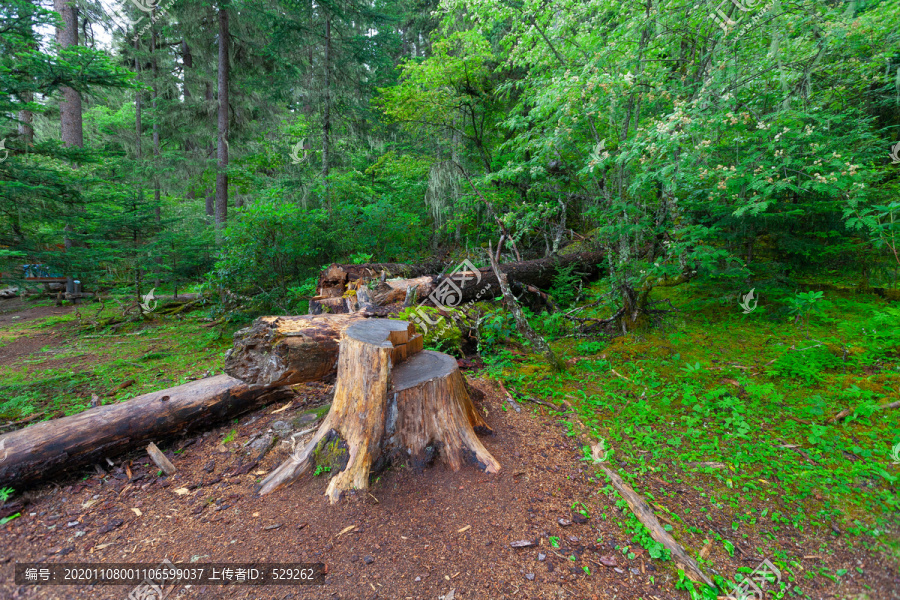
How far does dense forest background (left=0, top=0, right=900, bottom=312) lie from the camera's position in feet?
12.9

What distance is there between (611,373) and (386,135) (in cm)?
1291

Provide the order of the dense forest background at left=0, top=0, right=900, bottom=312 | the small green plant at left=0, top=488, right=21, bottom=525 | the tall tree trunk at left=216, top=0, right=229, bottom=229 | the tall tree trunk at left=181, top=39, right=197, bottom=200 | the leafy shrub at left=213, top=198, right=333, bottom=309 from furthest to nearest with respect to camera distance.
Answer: the tall tree trunk at left=181, top=39, right=197, bottom=200
the tall tree trunk at left=216, top=0, right=229, bottom=229
the leafy shrub at left=213, top=198, right=333, bottom=309
the dense forest background at left=0, top=0, right=900, bottom=312
the small green plant at left=0, top=488, right=21, bottom=525

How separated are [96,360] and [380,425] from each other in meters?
5.87

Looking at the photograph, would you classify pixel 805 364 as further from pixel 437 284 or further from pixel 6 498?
pixel 6 498

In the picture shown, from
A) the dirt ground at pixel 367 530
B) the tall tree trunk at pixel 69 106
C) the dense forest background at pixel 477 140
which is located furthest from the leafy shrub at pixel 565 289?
the tall tree trunk at pixel 69 106

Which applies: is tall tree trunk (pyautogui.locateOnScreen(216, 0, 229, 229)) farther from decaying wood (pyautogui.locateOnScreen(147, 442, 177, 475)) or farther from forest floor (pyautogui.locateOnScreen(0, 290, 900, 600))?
decaying wood (pyautogui.locateOnScreen(147, 442, 177, 475))

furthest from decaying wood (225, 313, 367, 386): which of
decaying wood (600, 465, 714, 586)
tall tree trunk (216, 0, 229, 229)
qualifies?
tall tree trunk (216, 0, 229, 229)

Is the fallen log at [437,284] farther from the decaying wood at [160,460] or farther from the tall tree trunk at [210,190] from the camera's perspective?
the tall tree trunk at [210,190]

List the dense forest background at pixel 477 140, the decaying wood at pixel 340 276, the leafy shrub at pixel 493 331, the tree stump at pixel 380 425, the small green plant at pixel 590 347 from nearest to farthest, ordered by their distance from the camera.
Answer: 1. the tree stump at pixel 380 425
2. the dense forest background at pixel 477 140
3. the small green plant at pixel 590 347
4. the leafy shrub at pixel 493 331
5. the decaying wood at pixel 340 276

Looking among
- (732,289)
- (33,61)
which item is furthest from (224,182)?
(732,289)

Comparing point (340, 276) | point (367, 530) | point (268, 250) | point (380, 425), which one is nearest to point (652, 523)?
point (367, 530)

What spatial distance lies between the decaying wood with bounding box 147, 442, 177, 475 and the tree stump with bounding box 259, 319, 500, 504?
0.99 m

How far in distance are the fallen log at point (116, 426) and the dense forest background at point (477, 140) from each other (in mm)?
3352

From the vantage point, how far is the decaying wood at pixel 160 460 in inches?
113
